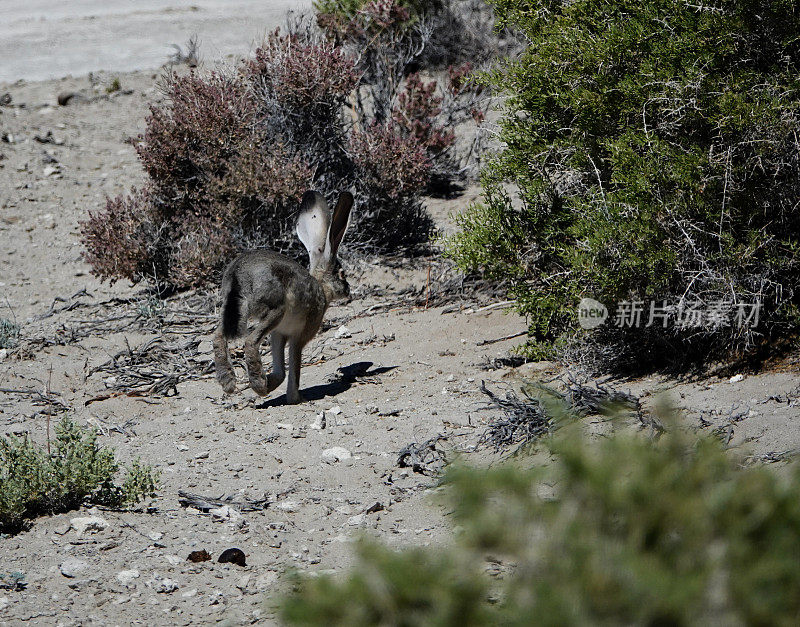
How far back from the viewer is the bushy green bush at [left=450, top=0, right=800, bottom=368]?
19.9ft

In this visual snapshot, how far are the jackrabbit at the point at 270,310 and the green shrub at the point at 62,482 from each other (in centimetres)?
191

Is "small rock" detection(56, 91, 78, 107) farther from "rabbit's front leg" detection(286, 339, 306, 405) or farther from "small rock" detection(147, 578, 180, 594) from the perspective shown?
"small rock" detection(147, 578, 180, 594)

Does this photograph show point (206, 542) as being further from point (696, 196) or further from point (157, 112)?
point (157, 112)

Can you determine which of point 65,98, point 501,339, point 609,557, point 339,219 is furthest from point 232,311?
point 65,98

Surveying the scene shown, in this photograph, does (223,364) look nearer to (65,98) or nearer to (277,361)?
(277,361)

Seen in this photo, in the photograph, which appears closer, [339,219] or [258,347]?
[258,347]

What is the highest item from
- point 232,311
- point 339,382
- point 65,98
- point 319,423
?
point 65,98

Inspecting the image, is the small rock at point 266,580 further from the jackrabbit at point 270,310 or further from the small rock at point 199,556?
the jackrabbit at point 270,310

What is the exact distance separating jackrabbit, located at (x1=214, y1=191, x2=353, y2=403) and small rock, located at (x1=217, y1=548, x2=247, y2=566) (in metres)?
2.70

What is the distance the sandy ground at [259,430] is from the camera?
4.46 metres

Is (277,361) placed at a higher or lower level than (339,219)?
lower

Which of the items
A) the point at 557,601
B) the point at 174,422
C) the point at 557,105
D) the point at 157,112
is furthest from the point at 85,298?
the point at 557,601

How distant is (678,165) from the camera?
616 cm

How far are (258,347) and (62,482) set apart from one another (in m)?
2.37
